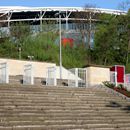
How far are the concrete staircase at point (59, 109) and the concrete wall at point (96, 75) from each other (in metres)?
5.08

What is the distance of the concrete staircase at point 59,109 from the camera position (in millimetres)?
19188

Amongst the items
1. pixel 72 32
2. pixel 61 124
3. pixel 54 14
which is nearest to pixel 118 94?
pixel 61 124

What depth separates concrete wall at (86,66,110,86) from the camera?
31922mm

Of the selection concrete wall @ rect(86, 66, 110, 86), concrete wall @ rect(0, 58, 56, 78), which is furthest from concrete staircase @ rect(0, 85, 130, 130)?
concrete wall @ rect(0, 58, 56, 78)

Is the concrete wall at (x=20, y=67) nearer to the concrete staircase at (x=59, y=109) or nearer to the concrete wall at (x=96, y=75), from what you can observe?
the concrete wall at (x=96, y=75)

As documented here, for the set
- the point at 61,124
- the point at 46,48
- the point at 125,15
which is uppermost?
the point at 125,15

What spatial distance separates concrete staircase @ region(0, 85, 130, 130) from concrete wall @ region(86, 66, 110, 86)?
5076 mm

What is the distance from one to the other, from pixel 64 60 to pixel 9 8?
28.1 meters

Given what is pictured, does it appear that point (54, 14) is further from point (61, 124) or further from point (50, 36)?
point (61, 124)

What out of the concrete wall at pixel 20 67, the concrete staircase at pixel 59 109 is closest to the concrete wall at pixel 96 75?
the concrete wall at pixel 20 67

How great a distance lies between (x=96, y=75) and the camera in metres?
32.3

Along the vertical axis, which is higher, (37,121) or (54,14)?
(54,14)

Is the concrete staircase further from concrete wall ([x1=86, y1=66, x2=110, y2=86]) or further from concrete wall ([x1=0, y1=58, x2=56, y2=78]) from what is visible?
concrete wall ([x1=0, y1=58, x2=56, y2=78])

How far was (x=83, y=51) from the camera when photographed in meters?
55.4
